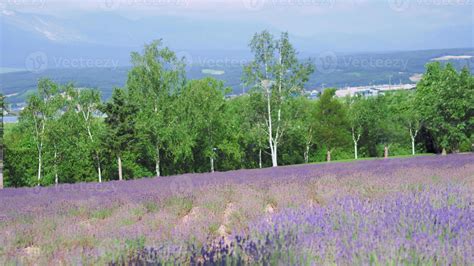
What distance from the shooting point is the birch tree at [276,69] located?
101ft

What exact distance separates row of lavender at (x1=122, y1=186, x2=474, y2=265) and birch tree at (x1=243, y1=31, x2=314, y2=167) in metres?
26.7

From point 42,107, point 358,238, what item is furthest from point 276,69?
point 358,238

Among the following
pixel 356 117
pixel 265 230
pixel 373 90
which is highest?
pixel 265 230

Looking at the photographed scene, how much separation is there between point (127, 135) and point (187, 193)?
73.6ft

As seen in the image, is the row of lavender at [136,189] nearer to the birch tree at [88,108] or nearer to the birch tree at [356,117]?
the birch tree at [88,108]

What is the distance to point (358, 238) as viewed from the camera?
312 cm

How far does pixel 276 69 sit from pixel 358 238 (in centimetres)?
2813

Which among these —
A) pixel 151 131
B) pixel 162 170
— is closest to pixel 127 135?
pixel 151 131

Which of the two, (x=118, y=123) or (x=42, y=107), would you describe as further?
(x=42, y=107)

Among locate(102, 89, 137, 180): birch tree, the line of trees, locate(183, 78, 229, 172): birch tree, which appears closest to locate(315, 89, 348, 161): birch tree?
the line of trees

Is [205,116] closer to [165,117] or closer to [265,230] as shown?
[165,117]

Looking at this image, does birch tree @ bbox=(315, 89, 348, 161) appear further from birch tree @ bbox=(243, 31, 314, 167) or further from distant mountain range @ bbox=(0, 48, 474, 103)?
distant mountain range @ bbox=(0, 48, 474, 103)

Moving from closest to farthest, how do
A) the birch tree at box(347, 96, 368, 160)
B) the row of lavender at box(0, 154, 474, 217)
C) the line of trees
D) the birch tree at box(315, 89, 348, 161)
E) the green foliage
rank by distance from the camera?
the row of lavender at box(0, 154, 474, 217) → the green foliage → the line of trees → the birch tree at box(315, 89, 348, 161) → the birch tree at box(347, 96, 368, 160)

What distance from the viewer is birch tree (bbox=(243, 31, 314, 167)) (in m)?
30.7
